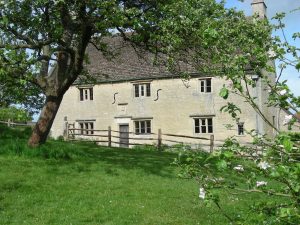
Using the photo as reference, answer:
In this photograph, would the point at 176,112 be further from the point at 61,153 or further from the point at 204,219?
the point at 204,219

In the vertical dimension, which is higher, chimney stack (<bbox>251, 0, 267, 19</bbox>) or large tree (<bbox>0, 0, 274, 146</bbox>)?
chimney stack (<bbox>251, 0, 267, 19</bbox>)

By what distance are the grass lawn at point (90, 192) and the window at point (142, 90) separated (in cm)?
1697

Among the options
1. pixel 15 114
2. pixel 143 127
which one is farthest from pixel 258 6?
pixel 15 114

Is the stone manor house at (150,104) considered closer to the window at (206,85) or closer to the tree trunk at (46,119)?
the window at (206,85)

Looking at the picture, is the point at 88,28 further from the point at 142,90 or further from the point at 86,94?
the point at 86,94

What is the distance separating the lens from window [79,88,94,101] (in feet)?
118

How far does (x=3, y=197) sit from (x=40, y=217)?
1.88 m

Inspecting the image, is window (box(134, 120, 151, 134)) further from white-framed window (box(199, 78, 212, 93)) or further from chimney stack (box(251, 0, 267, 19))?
chimney stack (box(251, 0, 267, 19))

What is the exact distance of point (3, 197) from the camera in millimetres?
10430

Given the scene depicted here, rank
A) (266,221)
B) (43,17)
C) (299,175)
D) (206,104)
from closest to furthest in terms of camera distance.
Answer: (299,175) → (266,221) → (43,17) → (206,104)

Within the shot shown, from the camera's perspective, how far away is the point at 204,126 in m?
32.2

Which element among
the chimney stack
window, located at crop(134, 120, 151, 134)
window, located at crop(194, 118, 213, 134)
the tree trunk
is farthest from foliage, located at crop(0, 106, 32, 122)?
the chimney stack

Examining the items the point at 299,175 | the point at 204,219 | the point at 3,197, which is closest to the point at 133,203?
the point at 204,219

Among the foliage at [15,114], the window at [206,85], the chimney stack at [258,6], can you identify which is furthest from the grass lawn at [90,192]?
the chimney stack at [258,6]
